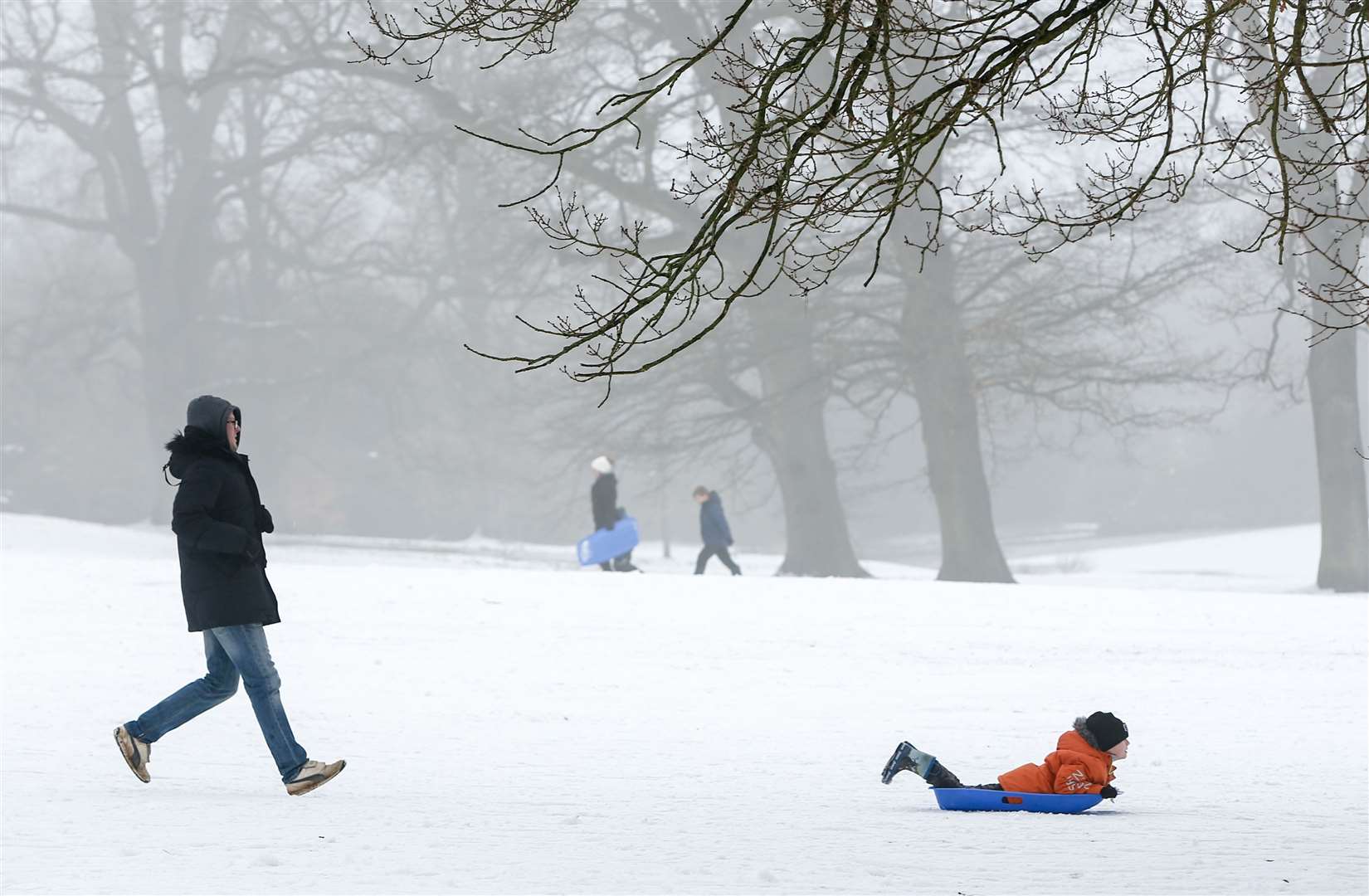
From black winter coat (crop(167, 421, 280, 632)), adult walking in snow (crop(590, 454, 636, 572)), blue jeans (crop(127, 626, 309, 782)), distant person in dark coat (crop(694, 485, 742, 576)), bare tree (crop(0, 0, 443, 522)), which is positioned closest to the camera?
black winter coat (crop(167, 421, 280, 632))

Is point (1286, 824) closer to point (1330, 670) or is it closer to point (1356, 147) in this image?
point (1330, 670)

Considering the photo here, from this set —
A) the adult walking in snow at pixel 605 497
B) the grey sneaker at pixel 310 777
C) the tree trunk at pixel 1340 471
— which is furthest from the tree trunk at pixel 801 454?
the grey sneaker at pixel 310 777

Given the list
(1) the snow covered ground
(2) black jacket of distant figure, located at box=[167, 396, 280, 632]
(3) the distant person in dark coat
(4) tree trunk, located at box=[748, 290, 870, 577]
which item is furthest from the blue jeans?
(4) tree trunk, located at box=[748, 290, 870, 577]

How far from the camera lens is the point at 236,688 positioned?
8.21 meters

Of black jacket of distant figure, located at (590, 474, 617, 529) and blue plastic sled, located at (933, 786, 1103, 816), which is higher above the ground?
black jacket of distant figure, located at (590, 474, 617, 529)

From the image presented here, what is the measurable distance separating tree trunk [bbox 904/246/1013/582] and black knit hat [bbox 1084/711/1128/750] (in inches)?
684

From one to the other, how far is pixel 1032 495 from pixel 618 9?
36.8 m

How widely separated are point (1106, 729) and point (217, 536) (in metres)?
4.16

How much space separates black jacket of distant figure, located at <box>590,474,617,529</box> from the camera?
22984 millimetres

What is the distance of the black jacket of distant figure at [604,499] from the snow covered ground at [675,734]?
376 cm

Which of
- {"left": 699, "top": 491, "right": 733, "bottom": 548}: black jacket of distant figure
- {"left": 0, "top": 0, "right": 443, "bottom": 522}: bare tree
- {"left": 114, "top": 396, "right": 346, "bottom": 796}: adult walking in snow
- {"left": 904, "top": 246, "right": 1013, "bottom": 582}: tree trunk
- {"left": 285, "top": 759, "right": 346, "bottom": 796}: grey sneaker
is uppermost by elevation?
{"left": 0, "top": 0, "right": 443, "bottom": 522}: bare tree

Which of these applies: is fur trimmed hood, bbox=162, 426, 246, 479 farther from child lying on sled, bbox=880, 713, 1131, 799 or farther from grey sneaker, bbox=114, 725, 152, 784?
child lying on sled, bbox=880, 713, 1131, 799

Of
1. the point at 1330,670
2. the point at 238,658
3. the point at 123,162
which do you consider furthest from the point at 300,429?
the point at 238,658

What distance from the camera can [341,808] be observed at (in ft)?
26.2
